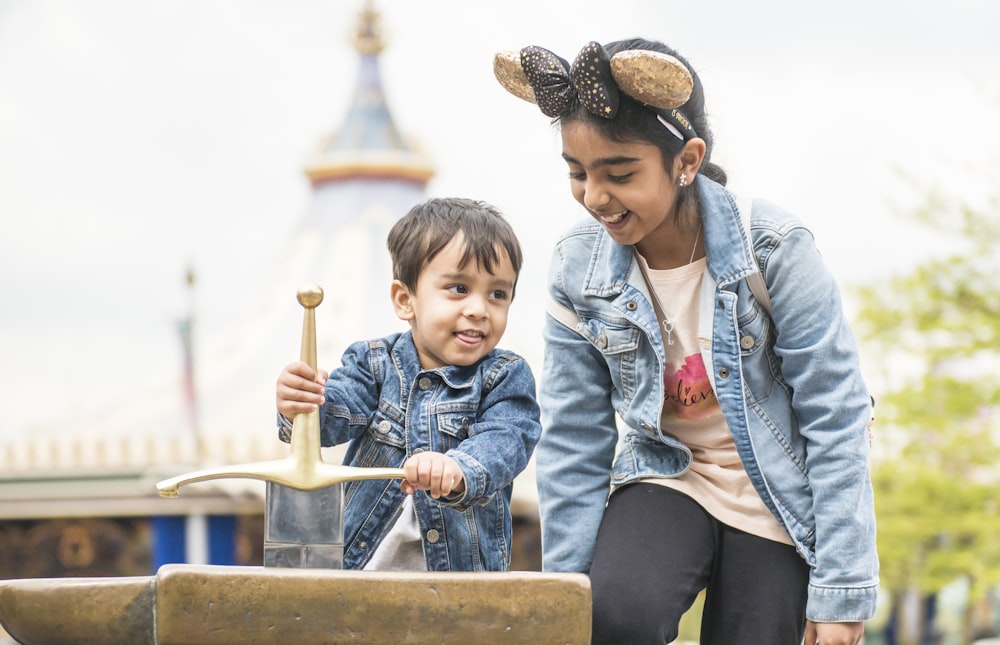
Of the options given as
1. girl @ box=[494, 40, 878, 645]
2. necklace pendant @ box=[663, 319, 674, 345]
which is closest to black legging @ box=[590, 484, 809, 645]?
girl @ box=[494, 40, 878, 645]

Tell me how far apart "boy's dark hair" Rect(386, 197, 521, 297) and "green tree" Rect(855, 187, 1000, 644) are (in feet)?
29.6

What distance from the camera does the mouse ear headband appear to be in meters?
2.46

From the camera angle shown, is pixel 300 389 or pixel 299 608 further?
pixel 300 389

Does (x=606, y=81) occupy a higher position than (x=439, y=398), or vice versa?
(x=606, y=81)

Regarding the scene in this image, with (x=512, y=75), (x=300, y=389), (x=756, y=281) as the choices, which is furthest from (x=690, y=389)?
(x=300, y=389)

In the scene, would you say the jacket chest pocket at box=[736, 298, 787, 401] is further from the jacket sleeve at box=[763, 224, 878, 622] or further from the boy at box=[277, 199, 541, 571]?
the boy at box=[277, 199, 541, 571]

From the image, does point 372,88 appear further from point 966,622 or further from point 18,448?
point 966,622

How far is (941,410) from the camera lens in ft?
41.2

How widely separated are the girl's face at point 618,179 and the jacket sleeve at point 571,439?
0.89 feet

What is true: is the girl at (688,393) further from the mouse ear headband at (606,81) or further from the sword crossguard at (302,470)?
the sword crossguard at (302,470)

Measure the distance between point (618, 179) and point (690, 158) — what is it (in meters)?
0.18

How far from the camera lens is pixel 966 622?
1775 cm

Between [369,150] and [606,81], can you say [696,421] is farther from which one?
[369,150]

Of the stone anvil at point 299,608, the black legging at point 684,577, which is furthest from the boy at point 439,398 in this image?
the stone anvil at point 299,608
